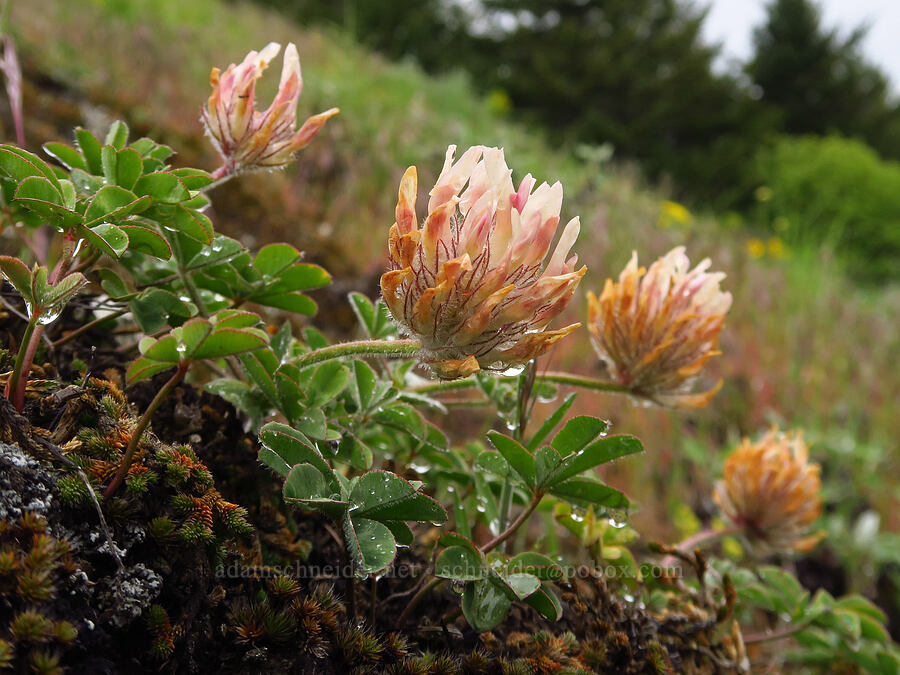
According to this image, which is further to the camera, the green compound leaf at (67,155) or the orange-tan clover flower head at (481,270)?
the green compound leaf at (67,155)

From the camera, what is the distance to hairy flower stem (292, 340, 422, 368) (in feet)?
2.74

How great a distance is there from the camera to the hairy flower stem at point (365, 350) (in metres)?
0.83

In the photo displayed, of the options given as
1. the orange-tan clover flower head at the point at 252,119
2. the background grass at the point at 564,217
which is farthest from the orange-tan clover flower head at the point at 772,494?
the orange-tan clover flower head at the point at 252,119

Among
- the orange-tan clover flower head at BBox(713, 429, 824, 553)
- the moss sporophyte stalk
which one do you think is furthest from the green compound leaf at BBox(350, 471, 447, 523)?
the orange-tan clover flower head at BBox(713, 429, 824, 553)

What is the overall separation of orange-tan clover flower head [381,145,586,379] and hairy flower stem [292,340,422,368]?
1.2 inches

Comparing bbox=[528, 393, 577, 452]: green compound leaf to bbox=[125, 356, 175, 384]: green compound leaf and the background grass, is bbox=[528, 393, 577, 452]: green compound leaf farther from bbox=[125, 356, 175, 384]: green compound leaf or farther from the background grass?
the background grass

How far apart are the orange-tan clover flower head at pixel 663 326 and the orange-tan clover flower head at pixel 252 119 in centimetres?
58

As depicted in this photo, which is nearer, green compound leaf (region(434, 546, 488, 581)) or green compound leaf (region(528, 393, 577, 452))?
green compound leaf (region(434, 546, 488, 581))

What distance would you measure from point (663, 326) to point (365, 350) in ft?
1.76

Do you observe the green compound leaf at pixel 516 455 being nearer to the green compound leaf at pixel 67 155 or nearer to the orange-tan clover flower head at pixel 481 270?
the orange-tan clover flower head at pixel 481 270

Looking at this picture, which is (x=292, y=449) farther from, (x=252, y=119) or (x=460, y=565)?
(x=252, y=119)

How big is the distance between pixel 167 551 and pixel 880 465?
3817mm

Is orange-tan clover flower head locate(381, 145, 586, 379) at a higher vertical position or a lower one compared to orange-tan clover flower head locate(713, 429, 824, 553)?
higher

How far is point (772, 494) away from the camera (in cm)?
145
